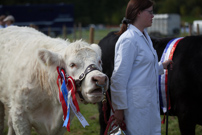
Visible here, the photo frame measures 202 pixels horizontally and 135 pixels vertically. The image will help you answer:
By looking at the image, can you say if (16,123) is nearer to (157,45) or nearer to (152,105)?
(152,105)

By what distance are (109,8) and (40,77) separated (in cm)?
6601

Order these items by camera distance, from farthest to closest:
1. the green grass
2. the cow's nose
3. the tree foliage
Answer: the tree foliage → the green grass → the cow's nose

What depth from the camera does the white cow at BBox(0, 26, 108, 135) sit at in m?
2.67

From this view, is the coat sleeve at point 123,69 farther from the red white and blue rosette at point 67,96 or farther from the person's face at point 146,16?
the red white and blue rosette at point 67,96

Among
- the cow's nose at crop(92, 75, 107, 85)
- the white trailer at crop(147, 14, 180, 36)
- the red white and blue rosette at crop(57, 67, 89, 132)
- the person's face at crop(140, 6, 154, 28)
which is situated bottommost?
the white trailer at crop(147, 14, 180, 36)

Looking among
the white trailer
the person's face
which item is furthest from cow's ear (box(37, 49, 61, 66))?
the white trailer

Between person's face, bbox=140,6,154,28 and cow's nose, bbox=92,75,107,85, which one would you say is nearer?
cow's nose, bbox=92,75,107,85

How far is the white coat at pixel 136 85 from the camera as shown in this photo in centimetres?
247

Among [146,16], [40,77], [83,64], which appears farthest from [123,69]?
[40,77]

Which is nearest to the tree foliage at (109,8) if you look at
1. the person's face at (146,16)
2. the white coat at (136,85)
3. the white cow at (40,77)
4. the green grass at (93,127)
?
the green grass at (93,127)

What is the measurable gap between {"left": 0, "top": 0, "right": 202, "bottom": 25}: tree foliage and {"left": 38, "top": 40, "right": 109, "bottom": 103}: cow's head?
170ft

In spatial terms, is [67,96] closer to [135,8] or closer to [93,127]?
[135,8]

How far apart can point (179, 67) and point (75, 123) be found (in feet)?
7.67

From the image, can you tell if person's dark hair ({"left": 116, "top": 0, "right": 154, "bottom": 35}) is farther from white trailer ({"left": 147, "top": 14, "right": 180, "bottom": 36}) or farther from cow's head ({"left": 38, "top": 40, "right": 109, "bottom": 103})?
white trailer ({"left": 147, "top": 14, "right": 180, "bottom": 36})
